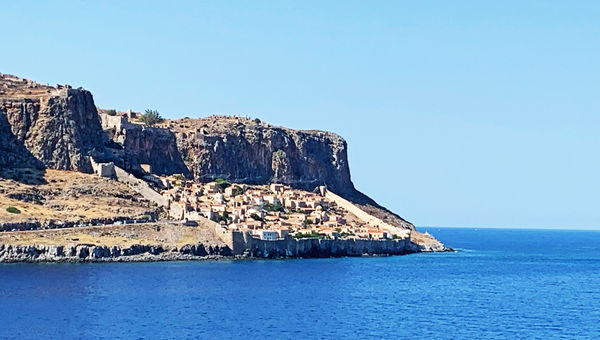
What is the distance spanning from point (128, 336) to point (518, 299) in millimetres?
33538

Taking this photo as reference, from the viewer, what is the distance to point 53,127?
116625 millimetres

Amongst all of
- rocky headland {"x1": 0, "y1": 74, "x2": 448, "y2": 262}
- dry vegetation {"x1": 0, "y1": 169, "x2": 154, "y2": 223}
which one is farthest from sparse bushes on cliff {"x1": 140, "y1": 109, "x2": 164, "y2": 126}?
dry vegetation {"x1": 0, "y1": 169, "x2": 154, "y2": 223}

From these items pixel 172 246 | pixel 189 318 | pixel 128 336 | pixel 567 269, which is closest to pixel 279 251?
pixel 172 246

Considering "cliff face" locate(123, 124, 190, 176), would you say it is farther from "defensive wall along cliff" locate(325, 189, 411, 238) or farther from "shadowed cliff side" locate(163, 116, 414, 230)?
"defensive wall along cliff" locate(325, 189, 411, 238)

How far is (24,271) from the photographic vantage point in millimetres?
80125

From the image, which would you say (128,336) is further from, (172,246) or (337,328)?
Answer: (172,246)

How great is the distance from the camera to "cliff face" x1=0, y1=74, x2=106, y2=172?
377 ft

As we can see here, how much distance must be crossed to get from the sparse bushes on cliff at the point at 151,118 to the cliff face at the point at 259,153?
2.38 metres

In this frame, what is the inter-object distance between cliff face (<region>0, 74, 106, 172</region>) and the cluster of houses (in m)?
10.9

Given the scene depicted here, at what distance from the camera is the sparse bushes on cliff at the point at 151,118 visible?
484 ft

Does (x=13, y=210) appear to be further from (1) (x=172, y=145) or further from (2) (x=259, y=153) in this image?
(2) (x=259, y=153)

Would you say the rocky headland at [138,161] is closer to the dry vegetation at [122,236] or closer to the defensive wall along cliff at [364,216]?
the dry vegetation at [122,236]

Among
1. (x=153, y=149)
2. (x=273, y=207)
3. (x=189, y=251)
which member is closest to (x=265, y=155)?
(x=153, y=149)

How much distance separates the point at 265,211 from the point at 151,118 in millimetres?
34202
